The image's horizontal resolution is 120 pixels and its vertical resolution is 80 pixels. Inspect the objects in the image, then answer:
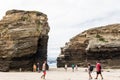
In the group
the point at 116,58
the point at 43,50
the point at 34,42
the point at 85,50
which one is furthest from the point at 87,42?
the point at 34,42

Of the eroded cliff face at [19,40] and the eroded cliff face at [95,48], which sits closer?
the eroded cliff face at [19,40]

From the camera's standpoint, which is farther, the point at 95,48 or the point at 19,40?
the point at 95,48

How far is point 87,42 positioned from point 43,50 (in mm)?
26612

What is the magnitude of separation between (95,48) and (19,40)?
28.5 metres

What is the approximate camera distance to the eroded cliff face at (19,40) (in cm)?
5212

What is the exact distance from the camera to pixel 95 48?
76.2 meters

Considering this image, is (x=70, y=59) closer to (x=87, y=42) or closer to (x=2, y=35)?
(x=87, y=42)

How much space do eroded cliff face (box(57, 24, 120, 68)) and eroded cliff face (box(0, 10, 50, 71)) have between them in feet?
76.0

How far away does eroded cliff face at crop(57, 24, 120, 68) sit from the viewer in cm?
7419

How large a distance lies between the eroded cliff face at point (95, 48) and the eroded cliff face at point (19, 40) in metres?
23.1

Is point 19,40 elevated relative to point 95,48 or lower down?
elevated

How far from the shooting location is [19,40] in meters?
52.1

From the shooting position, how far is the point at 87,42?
8281 cm

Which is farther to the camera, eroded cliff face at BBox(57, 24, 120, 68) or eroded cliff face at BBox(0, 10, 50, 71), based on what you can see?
eroded cliff face at BBox(57, 24, 120, 68)
